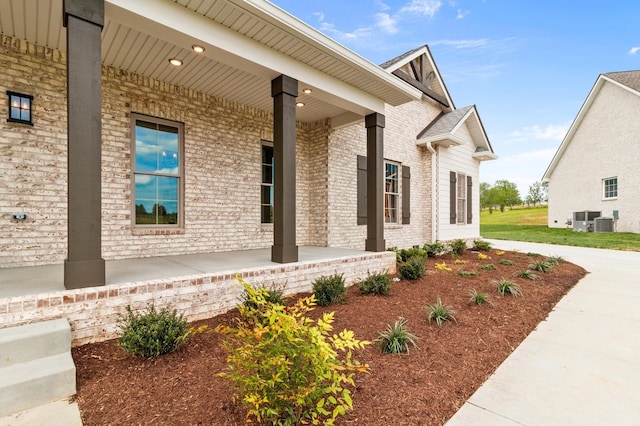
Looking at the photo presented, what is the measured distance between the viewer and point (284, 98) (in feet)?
14.2

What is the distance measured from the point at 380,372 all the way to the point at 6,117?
540 cm

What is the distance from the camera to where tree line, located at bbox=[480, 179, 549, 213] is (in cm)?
4738

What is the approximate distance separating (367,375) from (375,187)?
400 centimetres

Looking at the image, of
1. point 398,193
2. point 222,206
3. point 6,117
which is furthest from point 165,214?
point 398,193

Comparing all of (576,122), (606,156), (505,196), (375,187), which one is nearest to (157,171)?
(375,187)

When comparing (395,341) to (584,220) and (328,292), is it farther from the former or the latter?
(584,220)

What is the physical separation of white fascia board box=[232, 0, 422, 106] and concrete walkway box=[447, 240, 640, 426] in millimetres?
4349

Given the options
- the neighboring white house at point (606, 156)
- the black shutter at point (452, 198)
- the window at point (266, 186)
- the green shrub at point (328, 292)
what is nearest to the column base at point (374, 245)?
the green shrub at point (328, 292)

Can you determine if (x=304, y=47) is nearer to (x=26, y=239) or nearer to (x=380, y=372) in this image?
(x=380, y=372)

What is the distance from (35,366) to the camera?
2.10 m

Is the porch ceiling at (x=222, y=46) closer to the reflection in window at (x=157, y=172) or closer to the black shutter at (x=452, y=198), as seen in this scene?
the reflection in window at (x=157, y=172)

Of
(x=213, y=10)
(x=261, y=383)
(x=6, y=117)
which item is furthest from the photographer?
(x=6, y=117)

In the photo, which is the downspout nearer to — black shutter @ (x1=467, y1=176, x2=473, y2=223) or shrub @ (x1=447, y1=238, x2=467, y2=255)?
shrub @ (x1=447, y1=238, x2=467, y2=255)

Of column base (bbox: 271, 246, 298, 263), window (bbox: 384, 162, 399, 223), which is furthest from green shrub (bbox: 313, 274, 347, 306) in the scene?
window (bbox: 384, 162, 399, 223)
